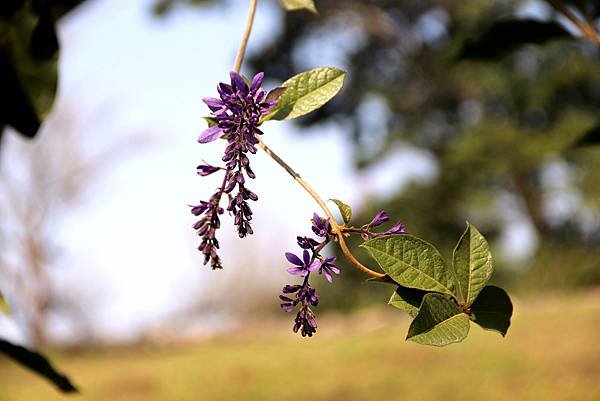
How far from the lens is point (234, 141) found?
20.7 inches

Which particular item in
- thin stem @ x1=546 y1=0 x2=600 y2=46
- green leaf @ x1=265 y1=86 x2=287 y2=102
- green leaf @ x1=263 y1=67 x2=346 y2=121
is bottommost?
thin stem @ x1=546 y1=0 x2=600 y2=46

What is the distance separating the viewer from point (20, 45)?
1.00 metres

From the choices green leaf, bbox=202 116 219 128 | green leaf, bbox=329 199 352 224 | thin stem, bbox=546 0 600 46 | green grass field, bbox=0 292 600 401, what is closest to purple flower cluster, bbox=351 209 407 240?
green leaf, bbox=329 199 352 224

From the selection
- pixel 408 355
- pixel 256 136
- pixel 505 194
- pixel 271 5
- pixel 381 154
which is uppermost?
pixel 256 136

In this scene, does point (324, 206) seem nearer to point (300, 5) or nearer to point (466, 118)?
point (300, 5)

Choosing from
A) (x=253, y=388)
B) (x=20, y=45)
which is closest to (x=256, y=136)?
(x=20, y=45)

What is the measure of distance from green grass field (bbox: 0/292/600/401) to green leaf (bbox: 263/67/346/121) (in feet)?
14.8

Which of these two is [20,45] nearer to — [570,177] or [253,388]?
[253,388]

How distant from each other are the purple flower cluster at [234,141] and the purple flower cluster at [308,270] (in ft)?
0.15

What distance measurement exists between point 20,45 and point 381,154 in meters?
14.4

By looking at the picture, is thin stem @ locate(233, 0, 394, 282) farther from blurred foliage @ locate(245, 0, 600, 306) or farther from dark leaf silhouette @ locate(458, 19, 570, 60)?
blurred foliage @ locate(245, 0, 600, 306)

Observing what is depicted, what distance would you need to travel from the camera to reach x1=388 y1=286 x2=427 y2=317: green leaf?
1.79 ft

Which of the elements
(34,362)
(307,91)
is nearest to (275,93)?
(307,91)

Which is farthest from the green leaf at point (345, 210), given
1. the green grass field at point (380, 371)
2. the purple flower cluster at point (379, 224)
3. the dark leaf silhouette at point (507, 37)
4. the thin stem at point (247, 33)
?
the green grass field at point (380, 371)
